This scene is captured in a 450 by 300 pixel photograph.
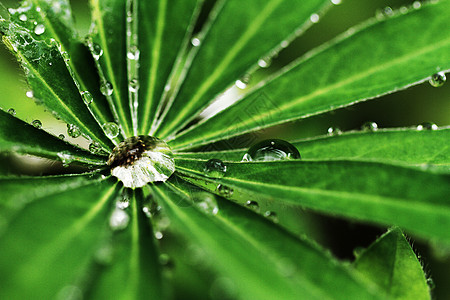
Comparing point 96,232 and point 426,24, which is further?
point 426,24


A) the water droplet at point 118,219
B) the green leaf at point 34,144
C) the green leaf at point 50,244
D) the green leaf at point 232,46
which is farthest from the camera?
the green leaf at point 232,46

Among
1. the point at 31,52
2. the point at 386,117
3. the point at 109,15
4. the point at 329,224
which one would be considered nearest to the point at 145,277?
the point at 31,52

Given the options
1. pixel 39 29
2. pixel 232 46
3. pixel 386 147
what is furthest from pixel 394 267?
pixel 39 29

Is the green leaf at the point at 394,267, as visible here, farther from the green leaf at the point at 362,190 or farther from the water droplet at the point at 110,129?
the water droplet at the point at 110,129

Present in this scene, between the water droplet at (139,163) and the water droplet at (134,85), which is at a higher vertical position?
the water droplet at (134,85)

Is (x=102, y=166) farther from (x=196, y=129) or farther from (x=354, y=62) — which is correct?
(x=354, y=62)

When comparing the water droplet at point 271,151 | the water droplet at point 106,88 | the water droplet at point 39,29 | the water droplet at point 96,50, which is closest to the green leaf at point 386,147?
the water droplet at point 271,151
